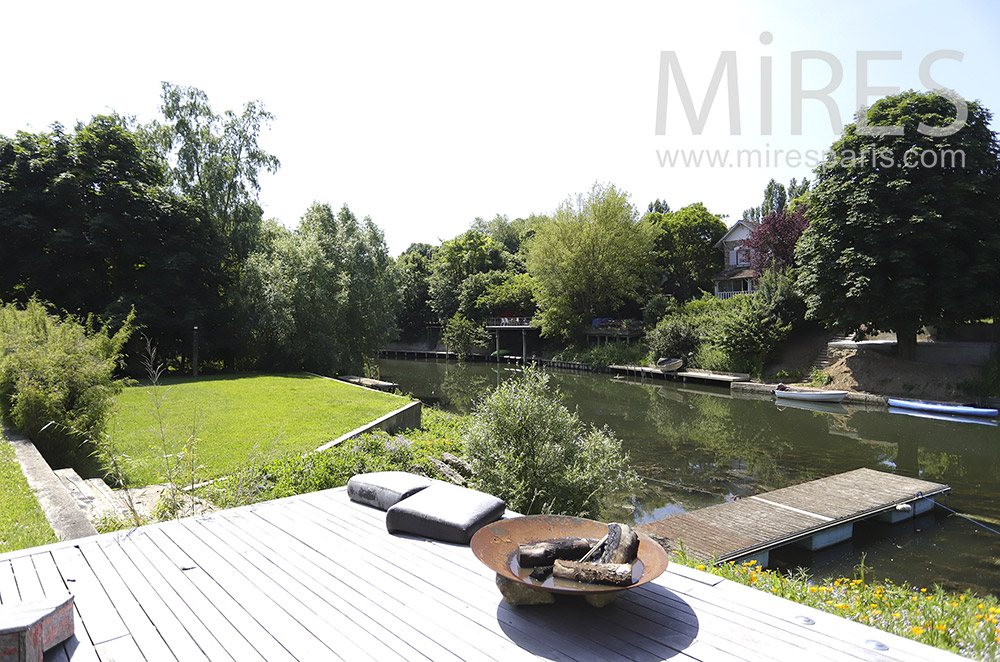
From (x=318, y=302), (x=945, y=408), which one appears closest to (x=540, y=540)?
(x=945, y=408)

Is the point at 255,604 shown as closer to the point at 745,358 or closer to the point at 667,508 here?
the point at 667,508

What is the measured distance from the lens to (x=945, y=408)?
706 inches

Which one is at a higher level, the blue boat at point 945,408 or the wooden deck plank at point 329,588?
the wooden deck plank at point 329,588

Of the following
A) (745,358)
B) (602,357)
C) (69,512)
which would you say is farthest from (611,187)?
(69,512)

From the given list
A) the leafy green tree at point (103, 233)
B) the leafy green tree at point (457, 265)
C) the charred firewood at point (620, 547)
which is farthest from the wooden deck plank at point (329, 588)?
the leafy green tree at point (457, 265)

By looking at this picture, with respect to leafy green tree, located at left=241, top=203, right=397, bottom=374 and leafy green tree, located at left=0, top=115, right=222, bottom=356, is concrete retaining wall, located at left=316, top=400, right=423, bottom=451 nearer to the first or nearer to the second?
leafy green tree, located at left=241, top=203, right=397, bottom=374

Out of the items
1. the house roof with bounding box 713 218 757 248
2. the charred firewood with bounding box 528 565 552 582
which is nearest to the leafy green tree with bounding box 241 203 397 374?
the charred firewood with bounding box 528 565 552 582

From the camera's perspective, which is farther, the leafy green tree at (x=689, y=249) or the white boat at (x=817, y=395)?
the leafy green tree at (x=689, y=249)

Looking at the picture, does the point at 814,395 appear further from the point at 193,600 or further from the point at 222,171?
the point at 222,171

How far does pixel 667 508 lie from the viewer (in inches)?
388

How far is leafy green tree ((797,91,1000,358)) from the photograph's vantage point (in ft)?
63.5

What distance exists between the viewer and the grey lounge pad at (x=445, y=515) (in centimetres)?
425

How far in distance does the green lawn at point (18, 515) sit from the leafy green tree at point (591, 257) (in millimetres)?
34172

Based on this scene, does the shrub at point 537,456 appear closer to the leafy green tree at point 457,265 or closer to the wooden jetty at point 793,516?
the wooden jetty at point 793,516
